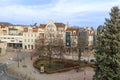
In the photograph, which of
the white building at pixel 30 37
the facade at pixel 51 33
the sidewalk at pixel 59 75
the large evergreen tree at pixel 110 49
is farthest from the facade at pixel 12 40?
the large evergreen tree at pixel 110 49

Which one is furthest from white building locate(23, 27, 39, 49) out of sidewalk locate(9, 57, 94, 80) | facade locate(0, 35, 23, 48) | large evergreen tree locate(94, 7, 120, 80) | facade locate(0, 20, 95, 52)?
large evergreen tree locate(94, 7, 120, 80)

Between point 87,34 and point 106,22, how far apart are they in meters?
83.6

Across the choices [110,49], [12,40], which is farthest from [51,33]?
[110,49]

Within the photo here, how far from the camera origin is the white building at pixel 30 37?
12309 centimetres

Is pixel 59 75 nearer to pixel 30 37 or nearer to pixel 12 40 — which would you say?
pixel 30 37

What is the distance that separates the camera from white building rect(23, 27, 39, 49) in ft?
404

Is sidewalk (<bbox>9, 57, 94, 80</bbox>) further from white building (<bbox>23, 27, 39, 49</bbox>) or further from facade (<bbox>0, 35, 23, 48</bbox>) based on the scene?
facade (<bbox>0, 35, 23, 48</bbox>)

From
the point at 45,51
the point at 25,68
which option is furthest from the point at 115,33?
the point at 45,51

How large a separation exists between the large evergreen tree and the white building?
97.5 meters

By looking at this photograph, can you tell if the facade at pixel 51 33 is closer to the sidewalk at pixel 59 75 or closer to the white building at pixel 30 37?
the white building at pixel 30 37

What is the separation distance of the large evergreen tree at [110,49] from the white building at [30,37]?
97517mm

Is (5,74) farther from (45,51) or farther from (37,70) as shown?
(45,51)

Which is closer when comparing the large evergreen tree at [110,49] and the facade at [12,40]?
the large evergreen tree at [110,49]

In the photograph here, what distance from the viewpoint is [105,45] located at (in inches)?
998
